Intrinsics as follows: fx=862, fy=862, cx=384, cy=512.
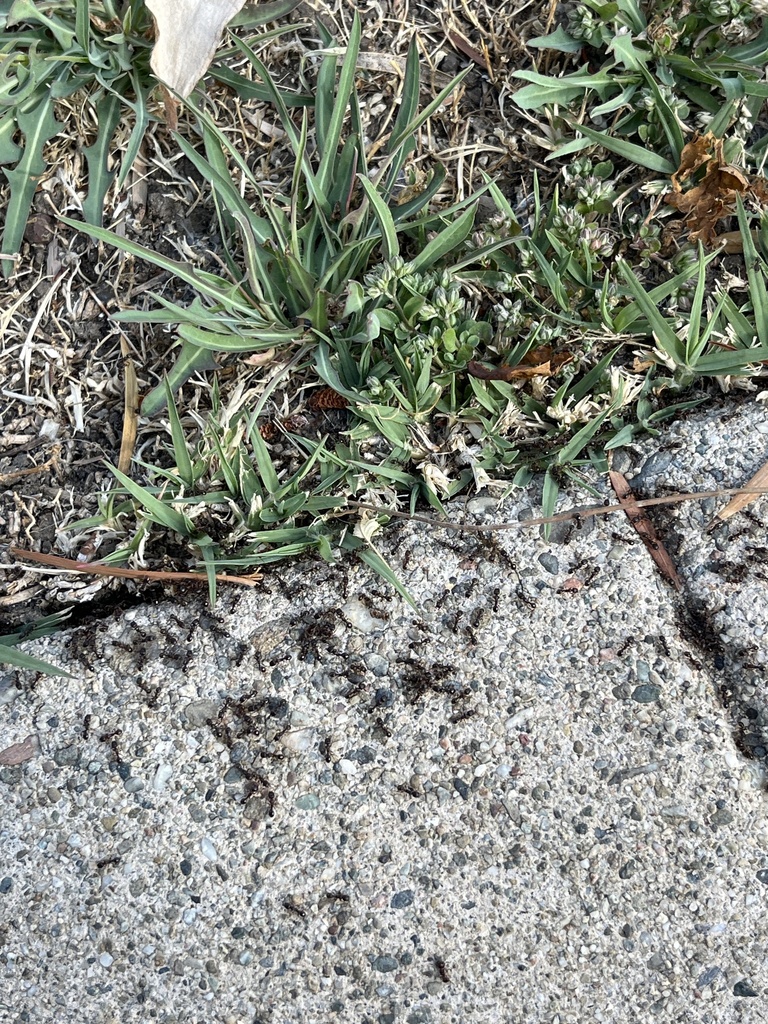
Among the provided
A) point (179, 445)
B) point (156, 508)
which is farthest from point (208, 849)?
point (179, 445)

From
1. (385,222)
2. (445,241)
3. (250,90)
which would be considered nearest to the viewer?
(385,222)

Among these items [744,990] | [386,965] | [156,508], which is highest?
[156,508]

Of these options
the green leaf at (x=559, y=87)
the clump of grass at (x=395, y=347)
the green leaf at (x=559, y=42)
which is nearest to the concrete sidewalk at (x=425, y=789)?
the clump of grass at (x=395, y=347)

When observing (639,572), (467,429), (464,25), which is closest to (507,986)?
(639,572)

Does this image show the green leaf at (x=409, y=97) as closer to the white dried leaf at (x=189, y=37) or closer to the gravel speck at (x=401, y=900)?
the white dried leaf at (x=189, y=37)

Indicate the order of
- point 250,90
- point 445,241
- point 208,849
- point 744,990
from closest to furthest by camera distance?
point 744,990, point 208,849, point 445,241, point 250,90

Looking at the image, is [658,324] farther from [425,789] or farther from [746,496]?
[425,789]

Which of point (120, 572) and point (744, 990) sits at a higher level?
point (120, 572)
